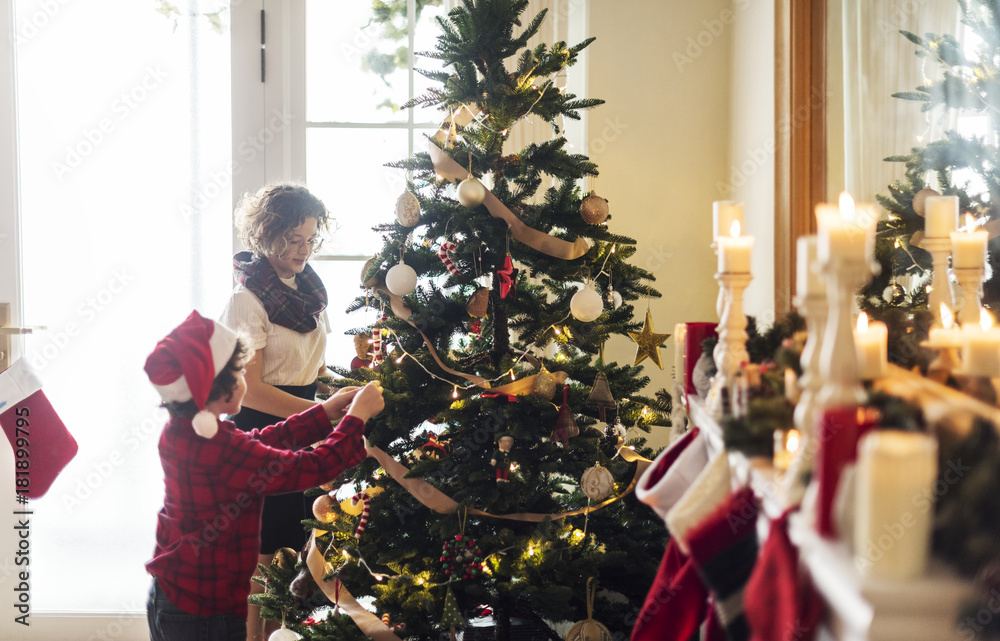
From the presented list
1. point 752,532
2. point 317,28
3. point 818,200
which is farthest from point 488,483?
point 317,28

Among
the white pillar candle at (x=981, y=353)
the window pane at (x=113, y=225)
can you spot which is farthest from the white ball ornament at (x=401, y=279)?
the window pane at (x=113, y=225)

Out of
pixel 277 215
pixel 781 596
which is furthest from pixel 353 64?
pixel 781 596

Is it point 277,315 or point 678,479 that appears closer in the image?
point 678,479

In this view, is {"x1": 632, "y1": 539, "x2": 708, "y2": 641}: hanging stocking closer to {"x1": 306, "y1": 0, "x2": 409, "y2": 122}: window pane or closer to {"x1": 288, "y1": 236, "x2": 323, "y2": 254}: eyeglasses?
{"x1": 288, "y1": 236, "x2": 323, "y2": 254}: eyeglasses

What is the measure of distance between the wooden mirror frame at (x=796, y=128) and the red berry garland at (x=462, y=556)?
1045 millimetres

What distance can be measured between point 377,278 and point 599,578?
0.87 metres

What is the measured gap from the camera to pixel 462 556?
1.58 m

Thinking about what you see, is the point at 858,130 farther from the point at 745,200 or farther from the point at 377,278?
the point at 377,278

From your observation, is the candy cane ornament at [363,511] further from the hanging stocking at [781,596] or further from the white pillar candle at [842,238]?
the white pillar candle at [842,238]

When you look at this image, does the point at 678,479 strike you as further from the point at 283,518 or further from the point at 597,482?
the point at 283,518

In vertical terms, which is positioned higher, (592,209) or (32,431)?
(592,209)

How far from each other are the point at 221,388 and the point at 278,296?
44 centimetres

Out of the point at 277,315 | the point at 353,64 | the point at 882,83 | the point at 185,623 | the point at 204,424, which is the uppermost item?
the point at 353,64

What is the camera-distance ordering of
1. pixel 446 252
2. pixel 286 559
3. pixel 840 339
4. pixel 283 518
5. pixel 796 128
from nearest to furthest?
pixel 840 339
pixel 446 252
pixel 286 559
pixel 796 128
pixel 283 518
